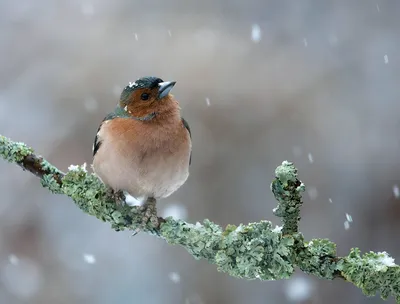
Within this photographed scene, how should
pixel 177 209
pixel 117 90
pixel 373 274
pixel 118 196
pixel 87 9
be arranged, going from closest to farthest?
pixel 373 274, pixel 118 196, pixel 177 209, pixel 117 90, pixel 87 9

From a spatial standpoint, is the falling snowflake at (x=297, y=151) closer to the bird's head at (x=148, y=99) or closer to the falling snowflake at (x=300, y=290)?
the falling snowflake at (x=300, y=290)

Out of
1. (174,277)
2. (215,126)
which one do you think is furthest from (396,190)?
(174,277)

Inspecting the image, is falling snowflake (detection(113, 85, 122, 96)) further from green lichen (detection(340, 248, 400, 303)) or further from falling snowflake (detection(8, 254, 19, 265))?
green lichen (detection(340, 248, 400, 303))

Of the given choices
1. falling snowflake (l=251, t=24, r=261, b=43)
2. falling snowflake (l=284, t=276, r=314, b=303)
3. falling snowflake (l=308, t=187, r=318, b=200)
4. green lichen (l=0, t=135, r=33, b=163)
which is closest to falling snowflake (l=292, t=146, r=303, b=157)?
falling snowflake (l=308, t=187, r=318, b=200)

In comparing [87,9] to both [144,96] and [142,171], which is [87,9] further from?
[142,171]

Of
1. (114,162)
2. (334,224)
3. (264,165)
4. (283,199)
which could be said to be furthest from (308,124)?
(283,199)

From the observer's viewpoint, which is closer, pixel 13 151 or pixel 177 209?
pixel 13 151
